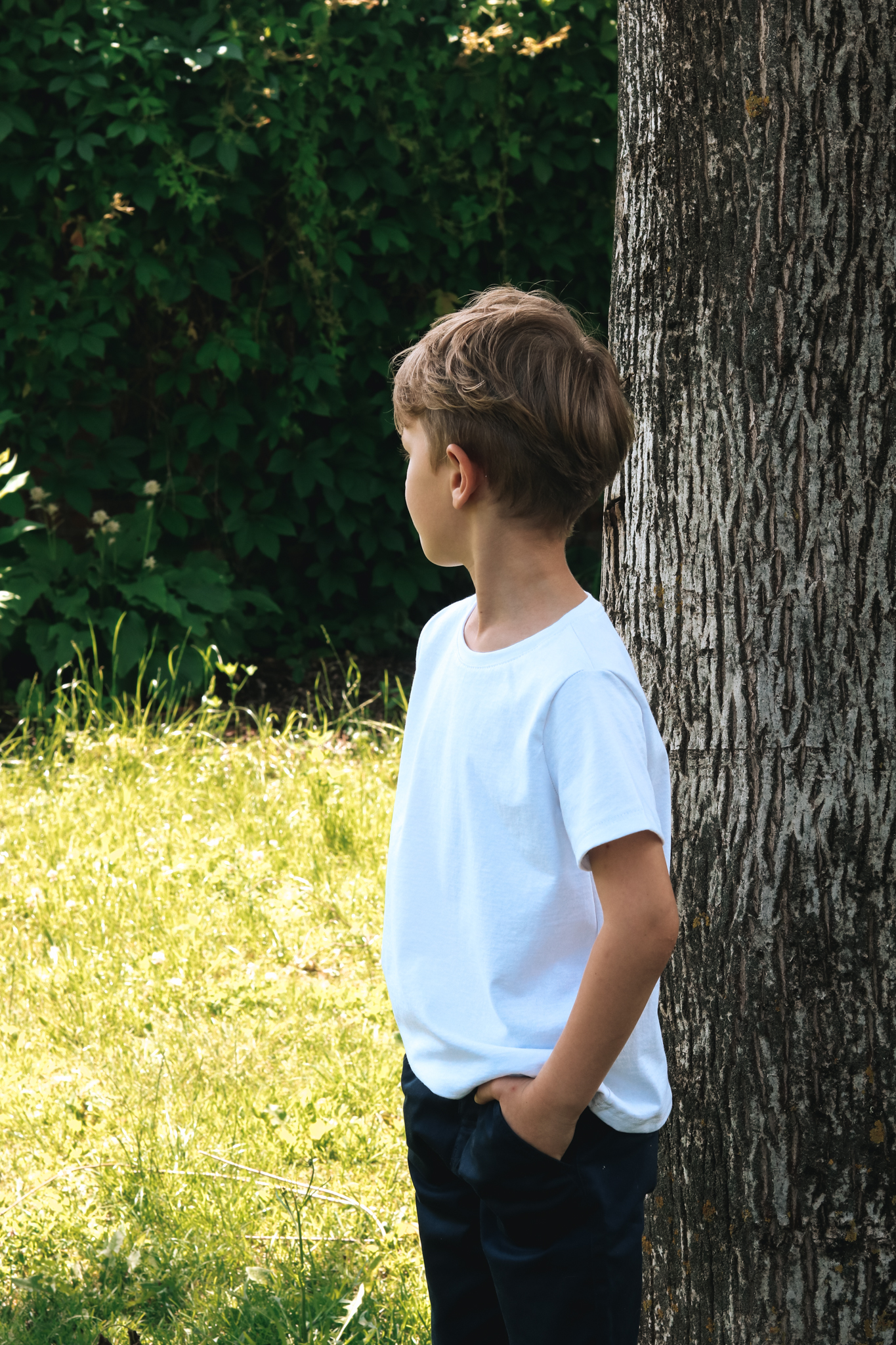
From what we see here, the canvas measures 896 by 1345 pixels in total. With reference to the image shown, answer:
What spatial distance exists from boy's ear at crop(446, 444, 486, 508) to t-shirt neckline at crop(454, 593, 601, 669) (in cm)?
17

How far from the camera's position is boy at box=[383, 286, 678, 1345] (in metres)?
1.23

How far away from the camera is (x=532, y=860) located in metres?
1.30

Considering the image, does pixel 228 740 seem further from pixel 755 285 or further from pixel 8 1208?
pixel 755 285

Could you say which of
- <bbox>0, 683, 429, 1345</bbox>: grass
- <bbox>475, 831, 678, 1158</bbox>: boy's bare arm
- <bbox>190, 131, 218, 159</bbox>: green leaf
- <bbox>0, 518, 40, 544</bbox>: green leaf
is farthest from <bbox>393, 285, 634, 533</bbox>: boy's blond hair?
<bbox>190, 131, 218, 159</bbox>: green leaf

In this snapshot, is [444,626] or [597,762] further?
[444,626]

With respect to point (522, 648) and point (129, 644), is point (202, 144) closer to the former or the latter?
point (129, 644)

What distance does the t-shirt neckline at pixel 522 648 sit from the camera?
1.31 metres

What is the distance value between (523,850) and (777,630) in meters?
0.64

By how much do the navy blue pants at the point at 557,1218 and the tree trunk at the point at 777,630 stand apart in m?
0.45

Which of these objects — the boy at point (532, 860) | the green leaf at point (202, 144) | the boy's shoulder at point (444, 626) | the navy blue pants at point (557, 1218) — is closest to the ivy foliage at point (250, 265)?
the green leaf at point (202, 144)

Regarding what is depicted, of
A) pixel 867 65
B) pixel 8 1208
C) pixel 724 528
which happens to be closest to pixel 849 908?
pixel 724 528

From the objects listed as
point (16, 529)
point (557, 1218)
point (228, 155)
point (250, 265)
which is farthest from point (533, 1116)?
point (250, 265)

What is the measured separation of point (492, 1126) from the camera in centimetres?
131

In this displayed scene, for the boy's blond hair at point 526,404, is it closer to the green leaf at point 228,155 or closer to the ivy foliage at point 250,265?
the ivy foliage at point 250,265
